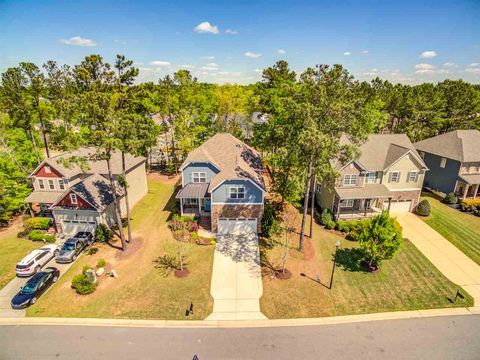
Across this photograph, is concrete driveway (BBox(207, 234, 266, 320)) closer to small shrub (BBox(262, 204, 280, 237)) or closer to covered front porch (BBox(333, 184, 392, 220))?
small shrub (BBox(262, 204, 280, 237))

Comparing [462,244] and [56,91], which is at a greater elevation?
[56,91]

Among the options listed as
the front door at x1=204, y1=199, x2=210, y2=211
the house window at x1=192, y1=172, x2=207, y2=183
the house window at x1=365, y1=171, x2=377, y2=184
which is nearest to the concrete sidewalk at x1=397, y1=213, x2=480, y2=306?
the house window at x1=365, y1=171, x2=377, y2=184

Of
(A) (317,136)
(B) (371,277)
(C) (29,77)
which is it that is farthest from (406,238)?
(C) (29,77)

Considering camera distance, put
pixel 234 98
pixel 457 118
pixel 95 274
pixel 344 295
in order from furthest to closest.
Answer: pixel 234 98, pixel 457 118, pixel 95 274, pixel 344 295

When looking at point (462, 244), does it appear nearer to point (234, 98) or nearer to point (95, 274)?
point (95, 274)

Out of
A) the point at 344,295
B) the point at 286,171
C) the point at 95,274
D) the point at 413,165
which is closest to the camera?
the point at 344,295

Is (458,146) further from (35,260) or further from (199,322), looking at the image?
(35,260)
